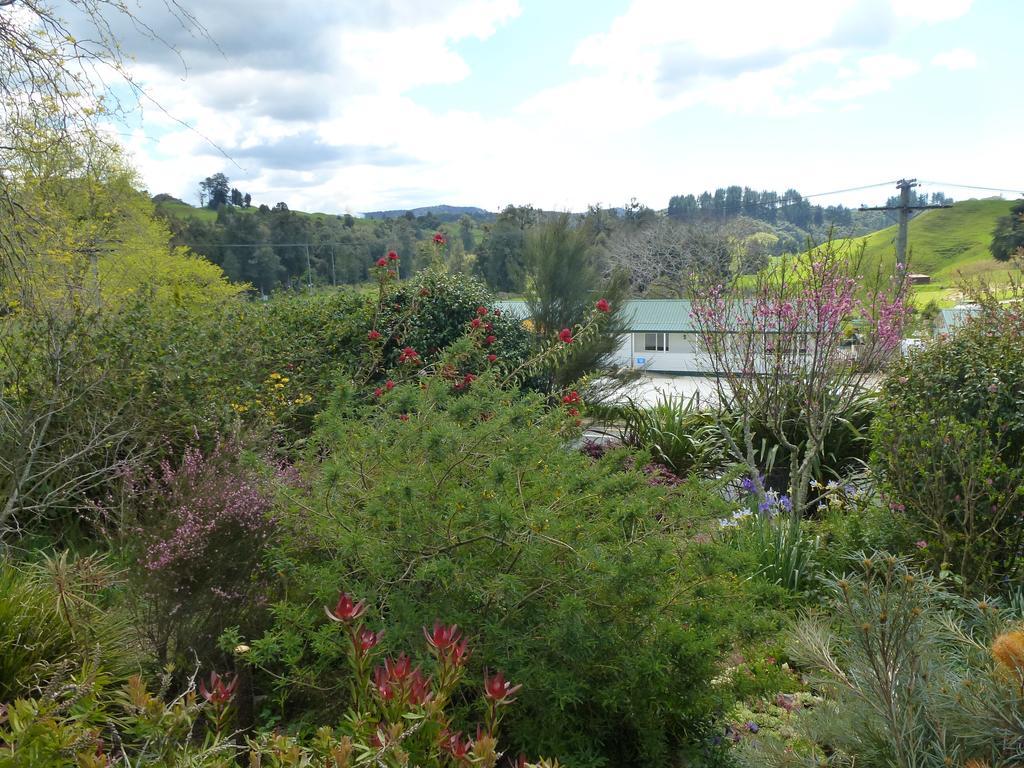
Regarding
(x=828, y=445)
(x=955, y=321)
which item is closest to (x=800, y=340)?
(x=955, y=321)

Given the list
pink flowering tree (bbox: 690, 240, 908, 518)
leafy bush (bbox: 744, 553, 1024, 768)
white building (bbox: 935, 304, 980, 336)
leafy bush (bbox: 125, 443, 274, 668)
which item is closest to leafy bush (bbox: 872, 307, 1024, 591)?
white building (bbox: 935, 304, 980, 336)

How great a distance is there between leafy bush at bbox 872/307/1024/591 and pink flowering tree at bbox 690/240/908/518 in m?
0.99

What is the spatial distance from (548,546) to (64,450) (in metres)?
4.23

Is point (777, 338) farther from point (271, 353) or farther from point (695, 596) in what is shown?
point (271, 353)

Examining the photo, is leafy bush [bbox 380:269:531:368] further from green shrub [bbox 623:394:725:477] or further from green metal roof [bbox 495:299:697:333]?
green metal roof [bbox 495:299:697:333]

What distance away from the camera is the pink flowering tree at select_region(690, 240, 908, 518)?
5625 millimetres

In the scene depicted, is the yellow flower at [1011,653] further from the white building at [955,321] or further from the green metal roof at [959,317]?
the green metal roof at [959,317]

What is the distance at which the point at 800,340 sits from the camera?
6.06m

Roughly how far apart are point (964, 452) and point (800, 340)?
94.7 inches

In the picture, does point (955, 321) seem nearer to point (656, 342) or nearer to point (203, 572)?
point (203, 572)

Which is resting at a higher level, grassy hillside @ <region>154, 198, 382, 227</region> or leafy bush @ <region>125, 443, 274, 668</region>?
grassy hillside @ <region>154, 198, 382, 227</region>

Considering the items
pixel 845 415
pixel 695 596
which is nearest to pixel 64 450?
pixel 695 596

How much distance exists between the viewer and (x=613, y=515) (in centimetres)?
268

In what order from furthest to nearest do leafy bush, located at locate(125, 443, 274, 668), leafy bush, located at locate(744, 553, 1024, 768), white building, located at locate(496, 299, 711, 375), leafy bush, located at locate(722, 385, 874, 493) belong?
white building, located at locate(496, 299, 711, 375) → leafy bush, located at locate(722, 385, 874, 493) → leafy bush, located at locate(125, 443, 274, 668) → leafy bush, located at locate(744, 553, 1024, 768)
